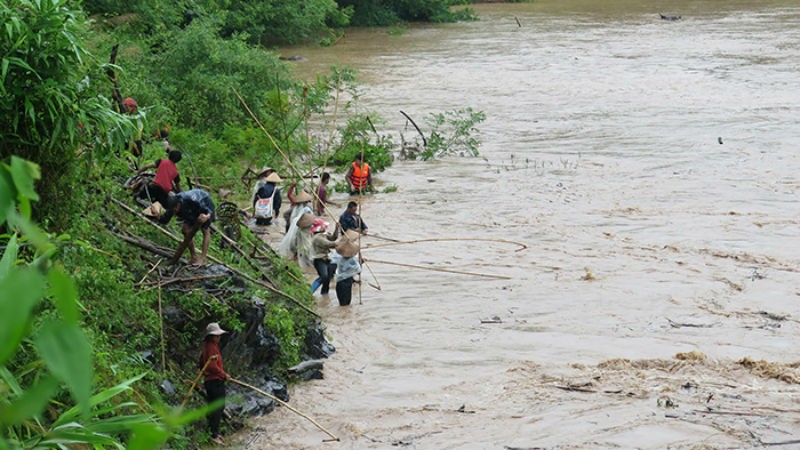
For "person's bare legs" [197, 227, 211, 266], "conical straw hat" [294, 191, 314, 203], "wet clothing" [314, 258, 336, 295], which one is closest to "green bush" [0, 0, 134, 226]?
"person's bare legs" [197, 227, 211, 266]

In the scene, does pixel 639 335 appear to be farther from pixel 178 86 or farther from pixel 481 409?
pixel 178 86

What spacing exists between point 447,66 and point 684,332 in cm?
1992

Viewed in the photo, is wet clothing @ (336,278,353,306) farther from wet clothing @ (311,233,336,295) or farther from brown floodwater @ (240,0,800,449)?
wet clothing @ (311,233,336,295)

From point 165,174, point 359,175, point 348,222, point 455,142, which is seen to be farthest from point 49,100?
point 455,142

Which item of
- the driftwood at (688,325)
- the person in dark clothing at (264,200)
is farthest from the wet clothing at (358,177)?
the driftwood at (688,325)

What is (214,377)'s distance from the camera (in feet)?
24.2

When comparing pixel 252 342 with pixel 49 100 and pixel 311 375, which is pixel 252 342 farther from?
pixel 49 100

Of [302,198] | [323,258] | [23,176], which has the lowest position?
[323,258]

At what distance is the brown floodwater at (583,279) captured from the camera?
26.8 feet

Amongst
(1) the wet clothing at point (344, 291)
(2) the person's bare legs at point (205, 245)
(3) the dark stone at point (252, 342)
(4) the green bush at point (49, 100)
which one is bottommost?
(1) the wet clothing at point (344, 291)

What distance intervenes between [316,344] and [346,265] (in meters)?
1.46

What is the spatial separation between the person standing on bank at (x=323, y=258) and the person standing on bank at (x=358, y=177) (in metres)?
3.64

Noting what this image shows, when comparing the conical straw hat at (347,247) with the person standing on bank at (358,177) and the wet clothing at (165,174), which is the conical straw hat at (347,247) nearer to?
the wet clothing at (165,174)

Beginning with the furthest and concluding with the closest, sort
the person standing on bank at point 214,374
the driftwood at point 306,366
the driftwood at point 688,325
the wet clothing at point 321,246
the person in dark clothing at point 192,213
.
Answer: the wet clothing at point 321,246 → the driftwood at point 688,325 → the driftwood at point 306,366 → the person in dark clothing at point 192,213 → the person standing on bank at point 214,374
